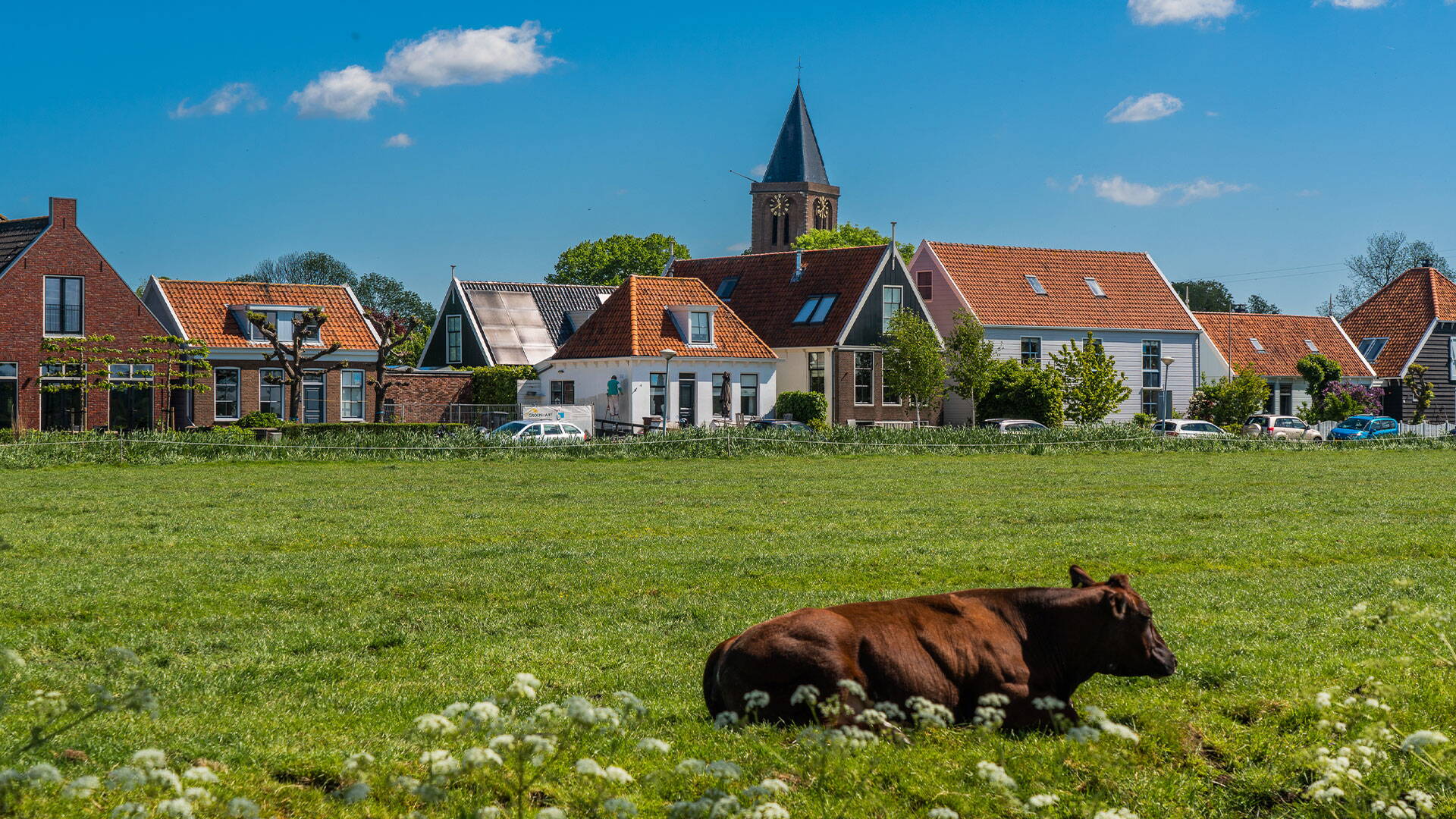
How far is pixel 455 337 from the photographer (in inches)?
2371

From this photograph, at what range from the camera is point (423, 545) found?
49.6 ft

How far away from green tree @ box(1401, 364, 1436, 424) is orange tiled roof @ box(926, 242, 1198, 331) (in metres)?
13.7

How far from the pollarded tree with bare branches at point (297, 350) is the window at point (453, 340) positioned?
7604mm

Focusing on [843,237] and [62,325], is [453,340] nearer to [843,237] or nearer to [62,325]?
[62,325]

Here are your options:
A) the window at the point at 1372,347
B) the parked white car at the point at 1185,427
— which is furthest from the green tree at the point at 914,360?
the window at the point at 1372,347

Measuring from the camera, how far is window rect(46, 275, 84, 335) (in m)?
46.6

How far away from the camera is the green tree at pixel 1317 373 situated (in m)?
62.3

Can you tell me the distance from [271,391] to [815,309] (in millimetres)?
21965

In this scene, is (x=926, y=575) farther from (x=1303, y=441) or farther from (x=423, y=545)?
(x=1303, y=441)

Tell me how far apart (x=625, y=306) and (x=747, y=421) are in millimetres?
6571

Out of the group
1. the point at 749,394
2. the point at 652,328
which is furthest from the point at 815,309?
the point at 652,328

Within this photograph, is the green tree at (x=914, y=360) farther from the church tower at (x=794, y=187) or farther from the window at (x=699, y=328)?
the church tower at (x=794, y=187)

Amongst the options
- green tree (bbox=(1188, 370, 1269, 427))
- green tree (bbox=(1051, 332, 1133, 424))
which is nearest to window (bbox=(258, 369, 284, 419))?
green tree (bbox=(1051, 332, 1133, 424))

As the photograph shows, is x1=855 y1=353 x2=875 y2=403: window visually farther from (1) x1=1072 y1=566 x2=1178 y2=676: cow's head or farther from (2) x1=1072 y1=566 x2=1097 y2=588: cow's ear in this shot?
(1) x1=1072 y1=566 x2=1178 y2=676: cow's head
